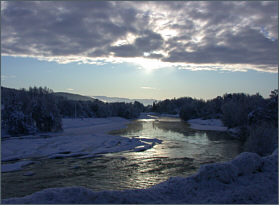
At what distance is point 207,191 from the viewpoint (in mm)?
10109

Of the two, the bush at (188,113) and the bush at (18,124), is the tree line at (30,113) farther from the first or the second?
the bush at (188,113)

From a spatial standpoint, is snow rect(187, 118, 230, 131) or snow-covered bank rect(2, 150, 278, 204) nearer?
snow-covered bank rect(2, 150, 278, 204)

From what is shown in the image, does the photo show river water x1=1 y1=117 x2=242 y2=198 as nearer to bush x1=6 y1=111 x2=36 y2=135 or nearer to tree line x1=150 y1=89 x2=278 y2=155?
tree line x1=150 y1=89 x2=278 y2=155

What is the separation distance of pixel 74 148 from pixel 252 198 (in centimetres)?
2049

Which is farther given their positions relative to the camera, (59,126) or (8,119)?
(59,126)

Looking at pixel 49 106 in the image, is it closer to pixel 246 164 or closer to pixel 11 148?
pixel 11 148

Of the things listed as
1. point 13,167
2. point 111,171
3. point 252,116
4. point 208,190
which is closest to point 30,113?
point 13,167

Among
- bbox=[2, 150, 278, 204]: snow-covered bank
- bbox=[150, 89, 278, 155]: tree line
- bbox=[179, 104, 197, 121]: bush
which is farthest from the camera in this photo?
bbox=[179, 104, 197, 121]: bush

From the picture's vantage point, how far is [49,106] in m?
48.2

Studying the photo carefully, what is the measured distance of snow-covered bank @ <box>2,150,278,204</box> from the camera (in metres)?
8.62

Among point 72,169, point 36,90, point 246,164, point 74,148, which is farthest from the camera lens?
point 36,90

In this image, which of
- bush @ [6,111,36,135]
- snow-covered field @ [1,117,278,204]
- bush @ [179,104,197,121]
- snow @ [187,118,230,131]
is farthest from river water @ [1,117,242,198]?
bush @ [179,104,197,121]

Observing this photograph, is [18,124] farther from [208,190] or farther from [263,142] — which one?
[208,190]

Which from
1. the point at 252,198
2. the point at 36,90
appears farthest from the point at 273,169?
the point at 36,90
